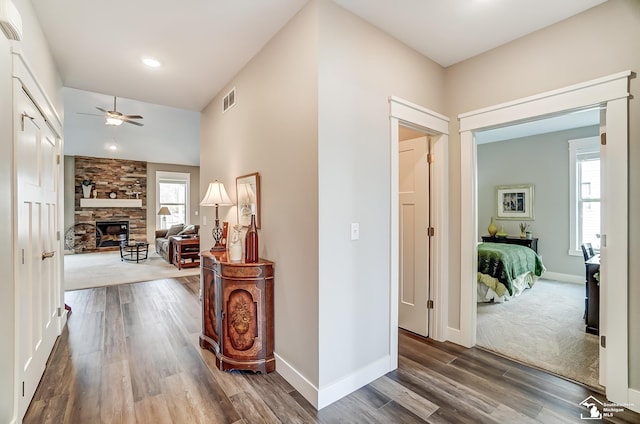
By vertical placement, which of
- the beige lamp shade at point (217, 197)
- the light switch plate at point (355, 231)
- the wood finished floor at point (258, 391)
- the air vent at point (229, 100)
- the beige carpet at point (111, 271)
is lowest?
the wood finished floor at point (258, 391)

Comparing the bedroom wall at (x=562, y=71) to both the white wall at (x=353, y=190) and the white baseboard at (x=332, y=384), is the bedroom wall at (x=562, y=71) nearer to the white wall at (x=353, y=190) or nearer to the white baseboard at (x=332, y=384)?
the white wall at (x=353, y=190)

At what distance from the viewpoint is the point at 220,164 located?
3.54 meters

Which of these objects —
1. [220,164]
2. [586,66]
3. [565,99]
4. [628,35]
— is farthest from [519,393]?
[220,164]

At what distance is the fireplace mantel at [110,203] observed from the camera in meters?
8.91

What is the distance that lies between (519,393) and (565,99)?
222cm

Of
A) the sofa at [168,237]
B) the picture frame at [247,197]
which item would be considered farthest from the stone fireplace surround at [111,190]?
the picture frame at [247,197]

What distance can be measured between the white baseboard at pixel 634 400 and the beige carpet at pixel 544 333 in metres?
0.20

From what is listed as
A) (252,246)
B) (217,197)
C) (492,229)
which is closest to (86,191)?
(217,197)

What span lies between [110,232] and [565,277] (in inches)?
471

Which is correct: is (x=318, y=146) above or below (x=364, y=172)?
above

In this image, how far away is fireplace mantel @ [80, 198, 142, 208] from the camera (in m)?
8.91

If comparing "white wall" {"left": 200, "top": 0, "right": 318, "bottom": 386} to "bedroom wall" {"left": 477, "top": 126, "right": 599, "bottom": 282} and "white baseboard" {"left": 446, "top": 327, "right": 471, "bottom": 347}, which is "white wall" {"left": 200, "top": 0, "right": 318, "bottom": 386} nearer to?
"white baseboard" {"left": 446, "top": 327, "right": 471, "bottom": 347}

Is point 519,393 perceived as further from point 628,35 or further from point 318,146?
point 628,35

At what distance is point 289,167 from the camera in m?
2.22
